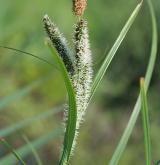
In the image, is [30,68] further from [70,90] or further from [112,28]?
[70,90]

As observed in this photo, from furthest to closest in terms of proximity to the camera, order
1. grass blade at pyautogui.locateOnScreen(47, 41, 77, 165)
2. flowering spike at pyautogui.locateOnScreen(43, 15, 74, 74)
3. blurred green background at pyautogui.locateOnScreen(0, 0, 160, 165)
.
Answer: blurred green background at pyautogui.locateOnScreen(0, 0, 160, 165), flowering spike at pyautogui.locateOnScreen(43, 15, 74, 74), grass blade at pyautogui.locateOnScreen(47, 41, 77, 165)

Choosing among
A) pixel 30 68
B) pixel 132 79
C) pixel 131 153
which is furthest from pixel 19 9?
pixel 131 153

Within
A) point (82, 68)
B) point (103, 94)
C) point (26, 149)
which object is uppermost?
point (82, 68)

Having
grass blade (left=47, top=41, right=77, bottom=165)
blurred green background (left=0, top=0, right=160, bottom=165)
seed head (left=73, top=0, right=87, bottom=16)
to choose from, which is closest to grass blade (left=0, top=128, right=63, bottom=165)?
grass blade (left=47, top=41, right=77, bottom=165)

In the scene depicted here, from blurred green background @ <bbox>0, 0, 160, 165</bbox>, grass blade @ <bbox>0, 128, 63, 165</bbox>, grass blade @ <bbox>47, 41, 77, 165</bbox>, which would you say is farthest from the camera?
blurred green background @ <bbox>0, 0, 160, 165</bbox>

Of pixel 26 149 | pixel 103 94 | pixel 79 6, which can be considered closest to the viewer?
pixel 79 6

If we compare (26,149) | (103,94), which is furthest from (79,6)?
(103,94)

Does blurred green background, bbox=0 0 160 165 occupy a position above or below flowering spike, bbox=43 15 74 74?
below

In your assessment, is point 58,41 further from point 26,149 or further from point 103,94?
point 103,94

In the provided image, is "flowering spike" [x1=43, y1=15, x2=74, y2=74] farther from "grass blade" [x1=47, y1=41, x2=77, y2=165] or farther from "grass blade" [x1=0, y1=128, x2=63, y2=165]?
"grass blade" [x1=0, y1=128, x2=63, y2=165]

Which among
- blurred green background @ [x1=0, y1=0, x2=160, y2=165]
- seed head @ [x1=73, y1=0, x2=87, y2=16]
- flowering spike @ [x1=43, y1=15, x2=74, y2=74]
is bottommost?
blurred green background @ [x1=0, y1=0, x2=160, y2=165]
